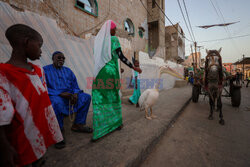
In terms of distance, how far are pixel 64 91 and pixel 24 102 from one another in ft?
3.94

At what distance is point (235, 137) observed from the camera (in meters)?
2.13

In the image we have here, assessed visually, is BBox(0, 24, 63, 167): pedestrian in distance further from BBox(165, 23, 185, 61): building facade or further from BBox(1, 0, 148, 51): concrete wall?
BBox(165, 23, 185, 61): building facade

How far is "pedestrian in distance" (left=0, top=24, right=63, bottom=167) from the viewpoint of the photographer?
0.76 meters

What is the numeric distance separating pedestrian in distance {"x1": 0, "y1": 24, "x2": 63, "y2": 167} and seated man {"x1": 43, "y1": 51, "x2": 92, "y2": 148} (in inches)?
33.4

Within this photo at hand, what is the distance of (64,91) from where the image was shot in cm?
199

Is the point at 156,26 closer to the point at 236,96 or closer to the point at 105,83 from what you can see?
the point at 236,96

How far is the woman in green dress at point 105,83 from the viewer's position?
1743 mm

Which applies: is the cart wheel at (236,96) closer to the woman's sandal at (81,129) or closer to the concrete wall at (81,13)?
the concrete wall at (81,13)

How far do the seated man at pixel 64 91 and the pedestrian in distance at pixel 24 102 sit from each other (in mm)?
848

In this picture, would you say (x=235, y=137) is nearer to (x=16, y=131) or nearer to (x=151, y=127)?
(x=151, y=127)

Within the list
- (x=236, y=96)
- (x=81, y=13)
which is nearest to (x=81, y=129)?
(x=81, y=13)

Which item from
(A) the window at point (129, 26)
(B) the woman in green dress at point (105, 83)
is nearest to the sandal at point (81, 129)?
(B) the woman in green dress at point (105, 83)

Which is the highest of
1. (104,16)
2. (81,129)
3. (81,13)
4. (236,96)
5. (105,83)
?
(104,16)

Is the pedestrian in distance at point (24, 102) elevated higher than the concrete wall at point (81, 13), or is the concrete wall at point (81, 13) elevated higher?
the concrete wall at point (81, 13)
